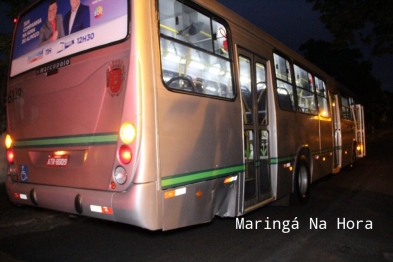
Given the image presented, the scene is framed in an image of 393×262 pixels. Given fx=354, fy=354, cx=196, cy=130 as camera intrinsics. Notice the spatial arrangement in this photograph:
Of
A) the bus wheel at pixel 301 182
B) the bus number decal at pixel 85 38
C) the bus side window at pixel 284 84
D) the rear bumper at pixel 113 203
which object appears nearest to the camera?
the rear bumper at pixel 113 203

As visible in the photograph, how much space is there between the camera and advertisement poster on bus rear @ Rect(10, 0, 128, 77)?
3.84 metres

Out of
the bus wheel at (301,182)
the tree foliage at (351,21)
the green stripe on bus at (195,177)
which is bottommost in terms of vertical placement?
the bus wheel at (301,182)

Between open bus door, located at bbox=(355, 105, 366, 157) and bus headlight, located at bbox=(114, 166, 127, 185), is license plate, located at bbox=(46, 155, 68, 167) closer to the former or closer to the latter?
bus headlight, located at bbox=(114, 166, 127, 185)

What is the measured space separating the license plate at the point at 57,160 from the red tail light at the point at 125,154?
949 mm

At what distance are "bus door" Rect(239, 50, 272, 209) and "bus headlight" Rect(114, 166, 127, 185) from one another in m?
2.20

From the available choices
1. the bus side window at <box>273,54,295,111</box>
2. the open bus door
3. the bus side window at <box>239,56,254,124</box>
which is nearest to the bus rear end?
the bus side window at <box>239,56,254,124</box>

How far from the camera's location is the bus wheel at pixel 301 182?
23.3 ft

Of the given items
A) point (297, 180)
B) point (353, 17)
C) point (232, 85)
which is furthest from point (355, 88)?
point (232, 85)

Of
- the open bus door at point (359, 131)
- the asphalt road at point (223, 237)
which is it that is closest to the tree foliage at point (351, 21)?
the open bus door at point (359, 131)

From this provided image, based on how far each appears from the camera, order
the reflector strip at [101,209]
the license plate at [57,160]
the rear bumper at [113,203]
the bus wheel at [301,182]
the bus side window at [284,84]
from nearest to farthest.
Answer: the rear bumper at [113,203], the reflector strip at [101,209], the license plate at [57,160], the bus side window at [284,84], the bus wheel at [301,182]

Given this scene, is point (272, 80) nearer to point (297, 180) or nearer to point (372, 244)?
point (297, 180)

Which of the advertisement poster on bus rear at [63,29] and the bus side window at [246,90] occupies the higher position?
the advertisement poster on bus rear at [63,29]

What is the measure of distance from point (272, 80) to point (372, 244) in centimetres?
299

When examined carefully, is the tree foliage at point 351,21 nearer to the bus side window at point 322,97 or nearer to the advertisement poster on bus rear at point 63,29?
the bus side window at point 322,97
